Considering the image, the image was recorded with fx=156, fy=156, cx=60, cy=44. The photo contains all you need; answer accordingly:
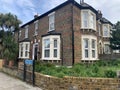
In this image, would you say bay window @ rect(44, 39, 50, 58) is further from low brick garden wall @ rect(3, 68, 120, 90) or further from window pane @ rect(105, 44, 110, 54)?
window pane @ rect(105, 44, 110, 54)

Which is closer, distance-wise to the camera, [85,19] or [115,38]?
[85,19]

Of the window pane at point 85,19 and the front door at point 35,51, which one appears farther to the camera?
the front door at point 35,51

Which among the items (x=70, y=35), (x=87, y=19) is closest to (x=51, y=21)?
(x=70, y=35)

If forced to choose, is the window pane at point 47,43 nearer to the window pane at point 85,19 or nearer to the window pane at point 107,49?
the window pane at point 85,19

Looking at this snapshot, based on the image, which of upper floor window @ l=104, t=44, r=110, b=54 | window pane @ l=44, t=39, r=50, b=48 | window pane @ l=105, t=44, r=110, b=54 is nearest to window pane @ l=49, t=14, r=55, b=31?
window pane @ l=44, t=39, r=50, b=48

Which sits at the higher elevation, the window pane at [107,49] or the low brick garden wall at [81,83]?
the window pane at [107,49]

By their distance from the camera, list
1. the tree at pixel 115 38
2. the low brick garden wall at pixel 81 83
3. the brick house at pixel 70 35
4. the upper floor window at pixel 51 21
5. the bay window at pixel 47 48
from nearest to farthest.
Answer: the low brick garden wall at pixel 81 83
the brick house at pixel 70 35
the bay window at pixel 47 48
the upper floor window at pixel 51 21
the tree at pixel 115 38

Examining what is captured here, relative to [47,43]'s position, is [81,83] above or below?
below

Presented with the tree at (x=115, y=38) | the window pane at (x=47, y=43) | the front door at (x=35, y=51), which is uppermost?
the tree at (x=115, y=38)

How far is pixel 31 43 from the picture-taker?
2184cm

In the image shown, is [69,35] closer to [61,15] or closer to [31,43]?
[61,15]

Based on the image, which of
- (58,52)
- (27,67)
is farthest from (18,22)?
(27,67)

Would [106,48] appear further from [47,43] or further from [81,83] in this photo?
[81,83]

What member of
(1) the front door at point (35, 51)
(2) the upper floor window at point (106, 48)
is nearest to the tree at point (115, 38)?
(2) the upper floor window at point (106, 48)
